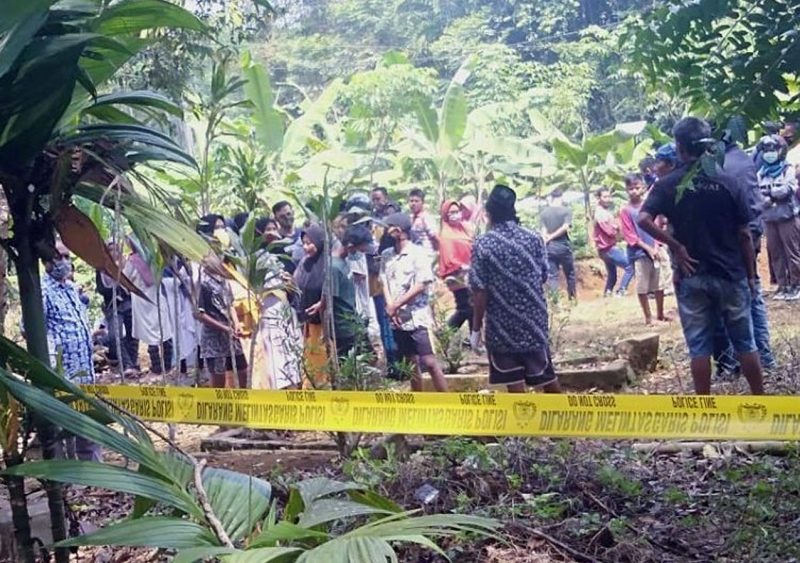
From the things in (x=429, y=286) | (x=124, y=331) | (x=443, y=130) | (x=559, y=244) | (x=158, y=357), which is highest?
(x=443, y=130)

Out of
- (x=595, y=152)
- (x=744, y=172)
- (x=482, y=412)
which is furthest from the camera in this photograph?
(x=595, y=152)

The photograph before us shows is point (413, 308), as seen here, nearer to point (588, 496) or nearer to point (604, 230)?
point (588, 496)

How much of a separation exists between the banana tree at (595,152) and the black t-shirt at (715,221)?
8.77 m

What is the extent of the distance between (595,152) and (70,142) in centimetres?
1271

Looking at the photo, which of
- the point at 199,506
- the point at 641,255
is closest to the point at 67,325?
the point at 199,506

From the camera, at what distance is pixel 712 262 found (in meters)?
5.45

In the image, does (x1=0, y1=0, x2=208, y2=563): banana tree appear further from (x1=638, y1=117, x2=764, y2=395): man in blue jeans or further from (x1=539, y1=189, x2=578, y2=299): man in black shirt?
(x1=539, y1=189, x2=578, y2=299): man in black shirt

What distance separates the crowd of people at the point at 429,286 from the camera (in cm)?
546

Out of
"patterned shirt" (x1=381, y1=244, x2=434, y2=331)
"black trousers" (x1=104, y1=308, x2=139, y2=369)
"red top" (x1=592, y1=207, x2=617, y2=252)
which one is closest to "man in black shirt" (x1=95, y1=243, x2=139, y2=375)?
"black trousers" (x1=104, y1=308, x2=139, y2=369)

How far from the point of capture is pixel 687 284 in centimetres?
555

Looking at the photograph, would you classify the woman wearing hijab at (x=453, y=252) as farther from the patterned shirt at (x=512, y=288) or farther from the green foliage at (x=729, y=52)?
the green foliage at (x=729, y=52)

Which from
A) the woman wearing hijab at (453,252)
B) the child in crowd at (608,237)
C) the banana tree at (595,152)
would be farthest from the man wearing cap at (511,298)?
the banana tree at (595,152)

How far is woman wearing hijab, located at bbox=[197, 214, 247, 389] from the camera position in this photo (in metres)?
7.04

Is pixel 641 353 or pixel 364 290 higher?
pixel 364 290
